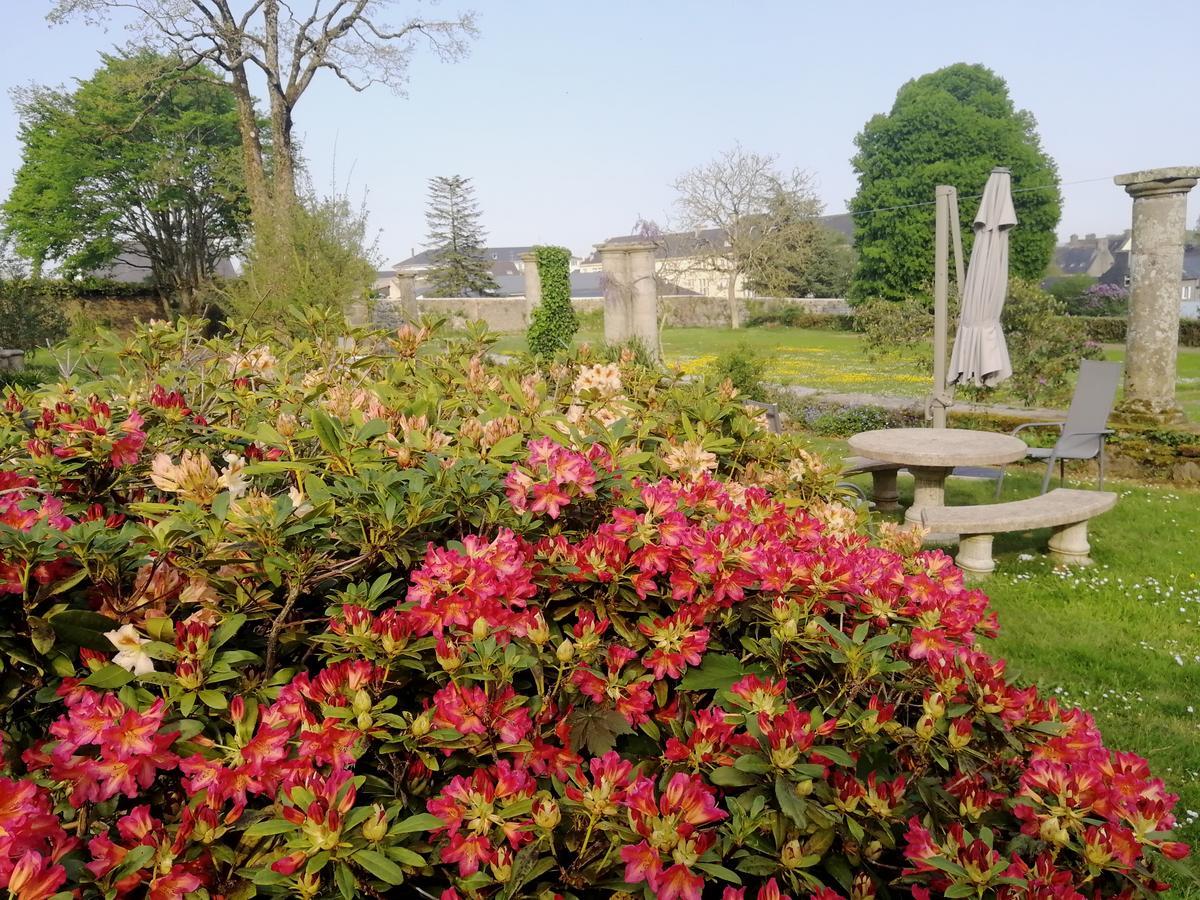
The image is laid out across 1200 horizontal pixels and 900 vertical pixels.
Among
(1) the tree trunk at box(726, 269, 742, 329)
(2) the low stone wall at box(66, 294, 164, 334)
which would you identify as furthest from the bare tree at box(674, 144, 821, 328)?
(2) the low stone wall at box(66, 294, 164, 334)

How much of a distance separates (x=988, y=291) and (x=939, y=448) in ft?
7.77

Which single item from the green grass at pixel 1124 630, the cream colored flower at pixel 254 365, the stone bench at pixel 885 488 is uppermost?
the cream colored flower at pixel 254 365

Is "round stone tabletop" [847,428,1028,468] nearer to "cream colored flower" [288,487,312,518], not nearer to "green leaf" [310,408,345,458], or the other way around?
"green leaf" [310,408,345,458]

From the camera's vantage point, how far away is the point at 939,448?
560 centimetres

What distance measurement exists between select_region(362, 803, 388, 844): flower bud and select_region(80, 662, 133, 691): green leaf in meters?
0.39

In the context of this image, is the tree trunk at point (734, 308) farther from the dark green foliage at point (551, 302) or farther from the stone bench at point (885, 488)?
the stone bench at point (885, 488)

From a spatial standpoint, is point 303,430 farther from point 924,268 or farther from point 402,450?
point 924,268

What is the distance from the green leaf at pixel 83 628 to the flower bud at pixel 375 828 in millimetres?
473

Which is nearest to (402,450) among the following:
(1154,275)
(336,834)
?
(336,834)

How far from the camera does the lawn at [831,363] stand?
14234 millimetres

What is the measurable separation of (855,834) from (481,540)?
2.13 feet

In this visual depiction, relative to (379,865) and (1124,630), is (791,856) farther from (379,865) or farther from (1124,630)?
(1124,630)

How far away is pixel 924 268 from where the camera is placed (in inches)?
1305

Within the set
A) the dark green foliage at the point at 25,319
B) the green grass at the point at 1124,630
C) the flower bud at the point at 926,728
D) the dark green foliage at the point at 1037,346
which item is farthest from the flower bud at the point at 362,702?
the dark green foliage at the point at 25,319
